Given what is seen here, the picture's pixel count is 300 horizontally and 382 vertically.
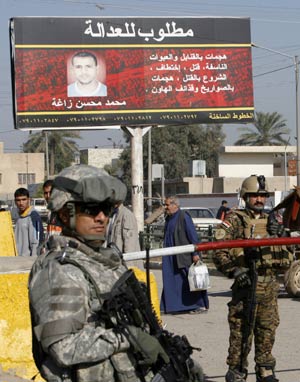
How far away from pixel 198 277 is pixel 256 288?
5.45m

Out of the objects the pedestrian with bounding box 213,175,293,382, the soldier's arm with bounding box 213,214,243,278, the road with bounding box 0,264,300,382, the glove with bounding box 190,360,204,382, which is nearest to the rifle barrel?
the pedestrian with bounding box 213,175,293,382

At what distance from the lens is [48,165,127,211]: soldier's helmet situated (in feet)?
11.7

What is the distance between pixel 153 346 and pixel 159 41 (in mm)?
25462

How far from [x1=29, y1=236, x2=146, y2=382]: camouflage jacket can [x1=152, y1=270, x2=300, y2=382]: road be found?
4515 mm

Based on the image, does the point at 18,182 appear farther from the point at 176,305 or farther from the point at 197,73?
the point at 176,305

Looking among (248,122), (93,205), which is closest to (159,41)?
(248,122)

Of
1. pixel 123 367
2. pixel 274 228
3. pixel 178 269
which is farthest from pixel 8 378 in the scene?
pixel 178 269

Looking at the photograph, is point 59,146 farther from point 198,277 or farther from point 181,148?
point 198,277

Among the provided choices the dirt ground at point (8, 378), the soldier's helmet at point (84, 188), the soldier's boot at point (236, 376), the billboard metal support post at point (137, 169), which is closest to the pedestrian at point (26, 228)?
the dirt ground at point (8, 378)

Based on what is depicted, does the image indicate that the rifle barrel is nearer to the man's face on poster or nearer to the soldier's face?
the soldier's face

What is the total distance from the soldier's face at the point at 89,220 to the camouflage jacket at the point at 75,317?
0.05 meters

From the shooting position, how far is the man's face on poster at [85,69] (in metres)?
27.8

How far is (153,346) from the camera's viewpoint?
3443 millimetres

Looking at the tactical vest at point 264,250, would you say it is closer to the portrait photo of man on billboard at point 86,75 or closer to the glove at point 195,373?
the glove at point 195,373
